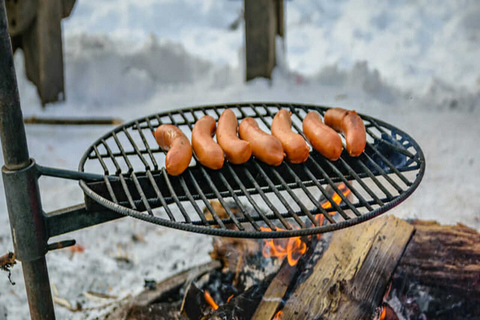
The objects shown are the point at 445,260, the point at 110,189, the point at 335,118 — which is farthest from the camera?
the point at 445,260

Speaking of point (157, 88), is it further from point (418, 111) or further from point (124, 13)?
point (418, 111)

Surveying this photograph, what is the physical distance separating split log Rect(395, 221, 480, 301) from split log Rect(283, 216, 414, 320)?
0.38 feet

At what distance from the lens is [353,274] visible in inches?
92.0

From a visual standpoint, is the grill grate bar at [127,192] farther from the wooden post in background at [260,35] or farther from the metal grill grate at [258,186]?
the wooden post in background at [260,35]

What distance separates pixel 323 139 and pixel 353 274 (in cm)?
70

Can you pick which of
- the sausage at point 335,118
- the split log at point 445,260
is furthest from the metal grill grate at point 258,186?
the split log at point 445,260

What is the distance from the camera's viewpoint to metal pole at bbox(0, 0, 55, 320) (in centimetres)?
174

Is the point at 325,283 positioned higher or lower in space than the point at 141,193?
lower

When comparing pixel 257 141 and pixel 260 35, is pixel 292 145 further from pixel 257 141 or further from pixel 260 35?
pixel 260 35

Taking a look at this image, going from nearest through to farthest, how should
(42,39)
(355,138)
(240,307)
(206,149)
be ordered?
(206,149)
(355,138)
(240,307)
(42,39)

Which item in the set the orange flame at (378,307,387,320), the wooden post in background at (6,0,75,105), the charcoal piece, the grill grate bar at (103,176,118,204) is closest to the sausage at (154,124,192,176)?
the grill grate bar at (103,176,118,204)

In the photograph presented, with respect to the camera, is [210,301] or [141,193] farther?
[210,301]

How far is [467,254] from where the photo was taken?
259 cm

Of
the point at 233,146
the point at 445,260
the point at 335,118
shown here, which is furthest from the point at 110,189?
the point at 445,260
